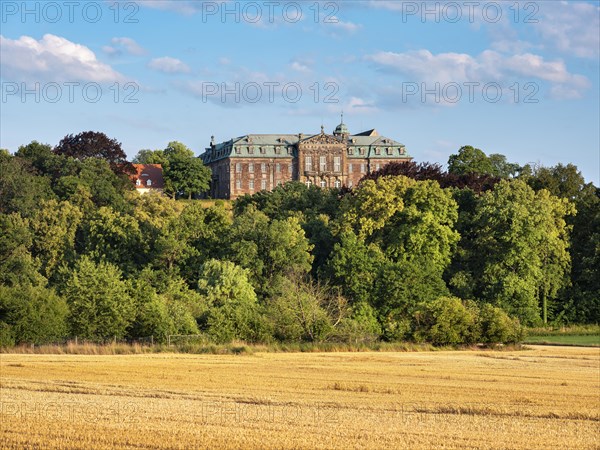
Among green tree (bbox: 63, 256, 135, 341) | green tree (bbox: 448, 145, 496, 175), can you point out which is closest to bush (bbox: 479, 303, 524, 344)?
green tree (bbox: 63, 256, 135, 341)

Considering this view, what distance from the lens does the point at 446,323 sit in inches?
2766

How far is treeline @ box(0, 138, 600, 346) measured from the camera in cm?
6900

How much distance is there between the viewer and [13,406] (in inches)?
1228

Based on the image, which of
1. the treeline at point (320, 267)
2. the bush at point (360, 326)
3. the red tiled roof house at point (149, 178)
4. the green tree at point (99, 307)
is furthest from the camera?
the red tiled roof house at point (149, 178)

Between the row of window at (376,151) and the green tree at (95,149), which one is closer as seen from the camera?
the green tree at (95,149)

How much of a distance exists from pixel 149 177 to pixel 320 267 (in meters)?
86.7

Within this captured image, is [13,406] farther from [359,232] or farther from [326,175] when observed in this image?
[326,175]

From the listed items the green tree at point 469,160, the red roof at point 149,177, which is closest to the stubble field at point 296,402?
the green tree at point 469,160

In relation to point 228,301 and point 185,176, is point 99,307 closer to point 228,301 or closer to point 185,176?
point 228,301

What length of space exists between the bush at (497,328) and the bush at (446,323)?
642mm

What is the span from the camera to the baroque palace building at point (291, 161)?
176 metres

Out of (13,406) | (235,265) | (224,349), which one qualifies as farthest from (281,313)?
(13,406)

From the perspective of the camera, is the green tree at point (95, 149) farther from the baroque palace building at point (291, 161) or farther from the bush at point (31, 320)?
the bush at point (31, 320)

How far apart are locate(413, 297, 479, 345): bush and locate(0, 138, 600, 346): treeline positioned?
3.4 inches
